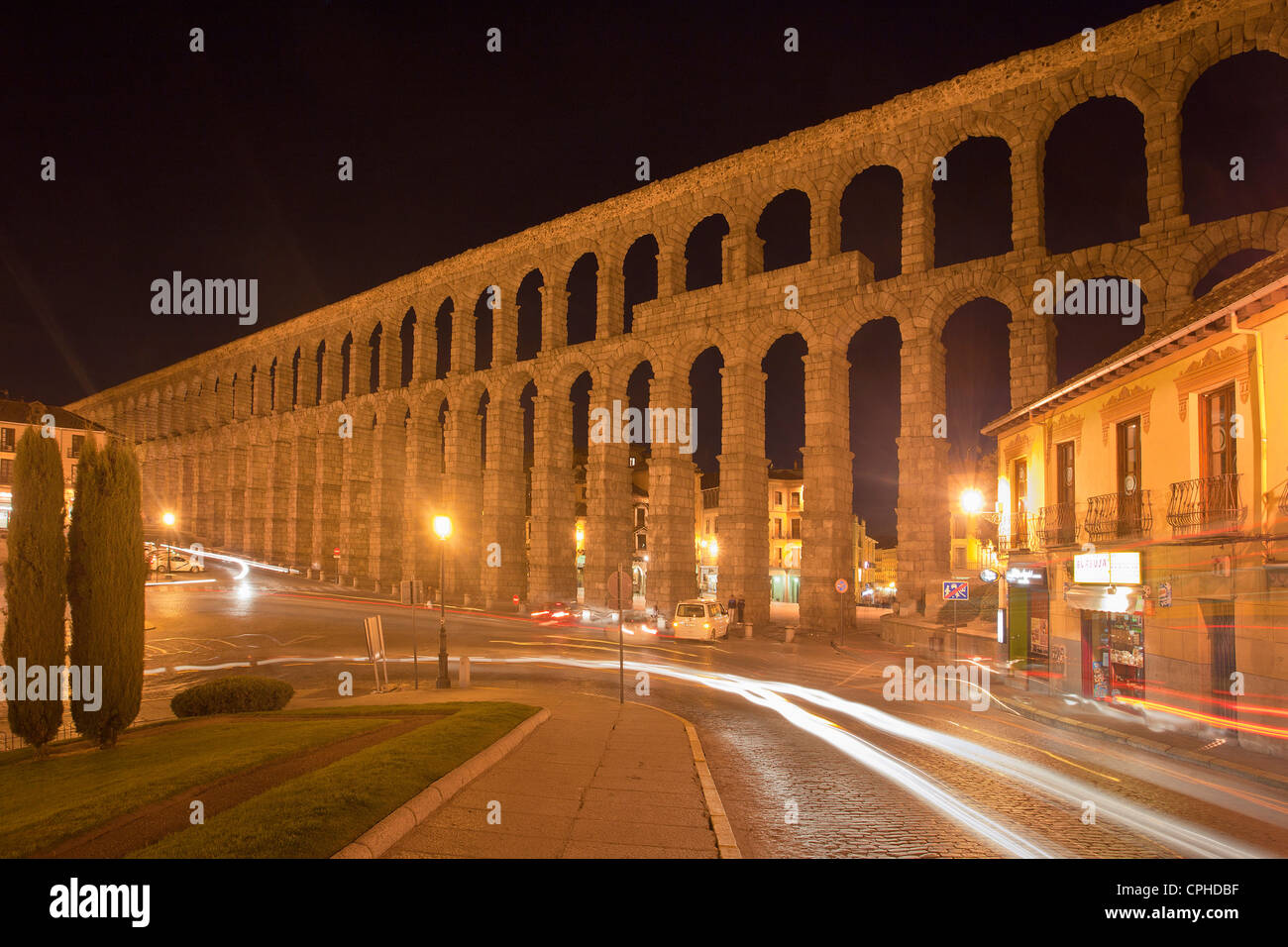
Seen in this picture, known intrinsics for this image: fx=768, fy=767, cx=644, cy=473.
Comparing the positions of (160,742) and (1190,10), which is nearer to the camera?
(160,742)

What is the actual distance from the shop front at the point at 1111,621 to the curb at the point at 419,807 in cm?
1462

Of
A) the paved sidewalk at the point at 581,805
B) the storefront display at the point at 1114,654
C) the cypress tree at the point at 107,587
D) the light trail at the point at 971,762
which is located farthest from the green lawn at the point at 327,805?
the storefront display at the point at 1114,654

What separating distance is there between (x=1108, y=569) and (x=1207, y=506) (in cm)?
324

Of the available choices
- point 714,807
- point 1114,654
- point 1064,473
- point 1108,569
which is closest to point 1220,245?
point 1064,473

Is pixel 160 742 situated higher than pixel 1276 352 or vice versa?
pixel 1276 352

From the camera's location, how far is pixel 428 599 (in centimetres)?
4878

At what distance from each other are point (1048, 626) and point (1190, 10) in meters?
23.4

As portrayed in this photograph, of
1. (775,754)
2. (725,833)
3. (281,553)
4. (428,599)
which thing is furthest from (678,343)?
(281,553)

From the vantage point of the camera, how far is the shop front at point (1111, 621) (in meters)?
17.9

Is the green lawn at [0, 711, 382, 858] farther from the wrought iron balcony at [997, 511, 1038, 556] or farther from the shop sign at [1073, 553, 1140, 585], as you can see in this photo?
the wrought iron balcony at [997, 511, 1038, 556]

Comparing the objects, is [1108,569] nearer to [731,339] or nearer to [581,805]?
[581,805]

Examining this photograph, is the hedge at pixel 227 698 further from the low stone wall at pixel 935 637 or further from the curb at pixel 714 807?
the low stone wall at pixel 935 637

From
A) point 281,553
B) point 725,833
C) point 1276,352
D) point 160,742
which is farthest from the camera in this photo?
point 281,553
